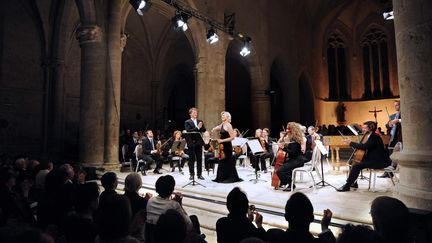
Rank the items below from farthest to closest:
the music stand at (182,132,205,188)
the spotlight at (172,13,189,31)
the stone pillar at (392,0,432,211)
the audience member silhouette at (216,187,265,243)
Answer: the spotlight at (172,13,189,31)
the music stand at (182,132,205,188)
the stone pillar at (392,0,432,211)
the audience member silhouette at (216,187,265,243)

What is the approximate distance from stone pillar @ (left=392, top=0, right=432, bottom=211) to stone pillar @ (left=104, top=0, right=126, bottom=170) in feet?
24.3

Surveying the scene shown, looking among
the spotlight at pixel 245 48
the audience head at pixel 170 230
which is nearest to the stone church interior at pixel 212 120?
the audience head at pixel 170 230

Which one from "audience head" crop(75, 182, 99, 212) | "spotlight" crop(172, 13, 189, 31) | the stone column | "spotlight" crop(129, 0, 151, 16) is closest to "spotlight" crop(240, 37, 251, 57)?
"spotlight" crop(172, 13, 189, 31)

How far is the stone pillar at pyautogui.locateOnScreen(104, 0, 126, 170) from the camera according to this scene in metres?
8.49

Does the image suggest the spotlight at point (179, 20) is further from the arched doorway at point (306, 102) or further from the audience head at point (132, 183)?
the arched doorway at point (306, 102)

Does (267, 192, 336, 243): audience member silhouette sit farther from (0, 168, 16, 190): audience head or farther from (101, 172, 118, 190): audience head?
(0, 168, 16, 190): audience head

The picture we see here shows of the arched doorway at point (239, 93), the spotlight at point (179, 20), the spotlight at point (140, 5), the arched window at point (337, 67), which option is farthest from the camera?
the arched window at point (337, 67)

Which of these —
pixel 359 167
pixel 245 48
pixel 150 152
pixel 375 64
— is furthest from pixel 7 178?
pixel 375 64

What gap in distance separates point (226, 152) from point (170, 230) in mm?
4717

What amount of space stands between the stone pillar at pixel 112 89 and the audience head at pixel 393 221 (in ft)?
25.9

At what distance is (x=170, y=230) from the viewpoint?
1.64 metres

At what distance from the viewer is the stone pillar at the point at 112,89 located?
27.9 ft

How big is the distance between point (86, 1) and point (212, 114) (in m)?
6.11

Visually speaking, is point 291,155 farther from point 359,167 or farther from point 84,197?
point 84,197
